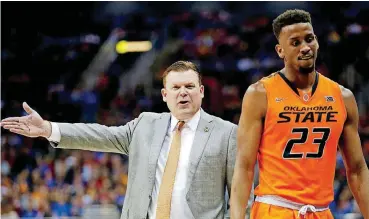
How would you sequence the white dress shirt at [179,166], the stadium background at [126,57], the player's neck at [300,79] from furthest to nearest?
the stadium background at [126,57] < the white dress shirt at [179,166] < the player's neck at [300,79]

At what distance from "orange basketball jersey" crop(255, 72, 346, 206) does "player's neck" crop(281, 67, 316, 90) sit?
0.15ft

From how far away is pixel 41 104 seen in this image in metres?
15.3

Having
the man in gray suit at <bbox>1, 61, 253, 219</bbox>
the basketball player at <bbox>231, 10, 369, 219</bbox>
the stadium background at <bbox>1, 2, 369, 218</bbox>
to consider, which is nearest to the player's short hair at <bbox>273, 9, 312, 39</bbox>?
the basketball player at <bbox>231, 10, 369, 219</bbox>

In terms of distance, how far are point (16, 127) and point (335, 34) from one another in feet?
41.7

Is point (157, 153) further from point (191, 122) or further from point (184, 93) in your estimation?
point (184, 93)

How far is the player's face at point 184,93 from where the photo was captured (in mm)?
4191

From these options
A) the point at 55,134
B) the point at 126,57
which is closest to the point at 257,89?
the point at 55,134

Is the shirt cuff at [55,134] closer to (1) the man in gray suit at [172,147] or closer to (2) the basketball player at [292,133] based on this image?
(1) the man in gray suit at [172,147]

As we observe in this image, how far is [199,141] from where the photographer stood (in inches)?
166

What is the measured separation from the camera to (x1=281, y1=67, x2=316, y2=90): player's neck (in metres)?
3.79

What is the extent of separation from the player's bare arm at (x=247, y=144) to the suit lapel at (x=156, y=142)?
56 centimetres

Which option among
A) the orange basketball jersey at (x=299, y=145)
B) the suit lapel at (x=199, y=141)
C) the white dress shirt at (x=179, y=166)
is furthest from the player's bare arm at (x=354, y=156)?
the white dress shirt at (x=179, y=166)

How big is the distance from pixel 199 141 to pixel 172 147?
167 millimetres

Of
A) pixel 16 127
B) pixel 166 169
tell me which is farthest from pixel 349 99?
pixel 16 127
